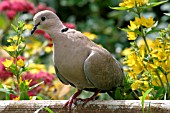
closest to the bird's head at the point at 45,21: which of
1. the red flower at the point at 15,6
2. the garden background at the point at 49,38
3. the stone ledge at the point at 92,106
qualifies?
the garden background at the point at 49,38

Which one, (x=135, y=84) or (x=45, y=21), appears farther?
(x=135, y=84)

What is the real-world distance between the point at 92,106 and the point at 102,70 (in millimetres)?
141

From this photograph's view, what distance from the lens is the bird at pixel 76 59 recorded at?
221cm

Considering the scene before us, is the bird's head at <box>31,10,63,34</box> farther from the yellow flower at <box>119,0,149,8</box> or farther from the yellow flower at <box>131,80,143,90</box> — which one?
the yellow flower at <box>131,80,143,90</box>

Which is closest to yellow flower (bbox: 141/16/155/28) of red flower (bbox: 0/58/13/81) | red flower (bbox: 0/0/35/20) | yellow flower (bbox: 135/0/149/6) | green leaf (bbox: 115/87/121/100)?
yellow flower (bbox: 135/0/149/6)

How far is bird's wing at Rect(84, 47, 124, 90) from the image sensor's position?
221 centimetres

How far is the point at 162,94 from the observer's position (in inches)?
96.2

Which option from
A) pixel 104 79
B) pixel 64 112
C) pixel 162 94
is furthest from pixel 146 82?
pixel 64 112

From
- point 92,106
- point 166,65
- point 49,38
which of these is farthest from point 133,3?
point 49,38

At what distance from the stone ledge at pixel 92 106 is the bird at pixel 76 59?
32 millimetres

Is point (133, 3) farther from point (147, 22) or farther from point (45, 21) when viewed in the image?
point (45, 21)

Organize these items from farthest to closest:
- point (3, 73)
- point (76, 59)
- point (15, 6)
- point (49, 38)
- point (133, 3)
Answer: point (15, 6) → point (49, 38) → point (3, 73) → point (133, 3) → point (76, 59)

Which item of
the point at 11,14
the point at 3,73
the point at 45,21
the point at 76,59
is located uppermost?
the point at 45,21

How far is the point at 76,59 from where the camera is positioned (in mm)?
2205
